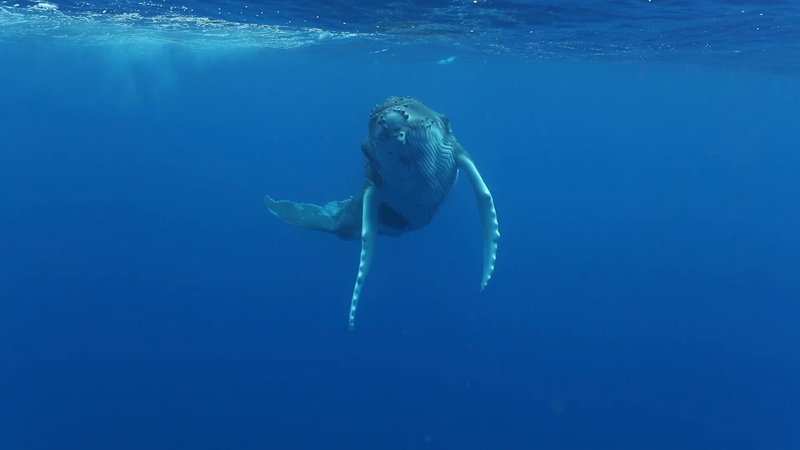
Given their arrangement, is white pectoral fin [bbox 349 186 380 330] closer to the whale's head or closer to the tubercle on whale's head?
the whale's head

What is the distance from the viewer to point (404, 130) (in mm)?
8648

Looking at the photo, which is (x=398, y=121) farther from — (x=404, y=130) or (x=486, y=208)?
(x=486, y=208)

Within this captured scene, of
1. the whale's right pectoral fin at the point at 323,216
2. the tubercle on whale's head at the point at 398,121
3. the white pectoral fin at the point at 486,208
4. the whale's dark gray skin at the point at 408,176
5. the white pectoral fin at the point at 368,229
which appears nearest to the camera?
the tubercle on whale's head at the point at 398,121

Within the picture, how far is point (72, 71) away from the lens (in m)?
74.3

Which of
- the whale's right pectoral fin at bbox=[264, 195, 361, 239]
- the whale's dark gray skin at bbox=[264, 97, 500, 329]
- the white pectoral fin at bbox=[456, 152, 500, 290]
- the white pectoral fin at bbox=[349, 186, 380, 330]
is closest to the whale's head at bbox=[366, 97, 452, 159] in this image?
the whale's dark gray skin at bbox=[264, 97, 500, 329]

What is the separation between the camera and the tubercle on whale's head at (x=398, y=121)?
8.49m

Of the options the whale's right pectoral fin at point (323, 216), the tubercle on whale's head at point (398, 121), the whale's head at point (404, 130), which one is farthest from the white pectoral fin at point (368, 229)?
the whale's right pectoral fin at point (323, 216)

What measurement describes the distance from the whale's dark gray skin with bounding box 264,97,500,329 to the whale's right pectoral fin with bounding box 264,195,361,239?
0.20 m

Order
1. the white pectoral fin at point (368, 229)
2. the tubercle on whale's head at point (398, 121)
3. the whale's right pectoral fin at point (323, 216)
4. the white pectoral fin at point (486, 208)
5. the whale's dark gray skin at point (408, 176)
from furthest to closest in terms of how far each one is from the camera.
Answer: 1. the whale's right pectoral fin at point (323, 216)
2. the white pectoral fin at point (368, 229)
3. the white pectoral fin at point (486, 208)
4. the whale's dark gray skin at point (408, 176)
5. the tubercle on whale's head at point (398, 121)

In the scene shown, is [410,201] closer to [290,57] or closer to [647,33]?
[647,33]

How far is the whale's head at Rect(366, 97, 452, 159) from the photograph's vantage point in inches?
336

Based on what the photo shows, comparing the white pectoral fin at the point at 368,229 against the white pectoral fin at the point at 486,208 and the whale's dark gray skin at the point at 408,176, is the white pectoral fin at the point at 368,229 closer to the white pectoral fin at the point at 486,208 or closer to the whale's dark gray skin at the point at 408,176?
the whale's dark gray skin at the point at 408,176

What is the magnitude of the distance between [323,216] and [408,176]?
13.6ft

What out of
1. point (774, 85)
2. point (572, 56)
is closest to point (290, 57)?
point (572, 56)
